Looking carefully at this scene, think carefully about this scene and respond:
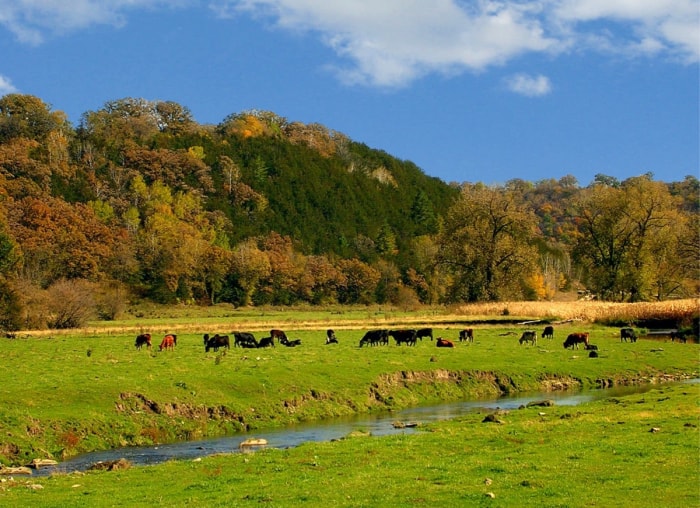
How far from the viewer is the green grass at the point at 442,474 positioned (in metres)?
14.5

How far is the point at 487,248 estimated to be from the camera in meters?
80.6

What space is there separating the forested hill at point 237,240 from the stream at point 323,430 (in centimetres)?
4373

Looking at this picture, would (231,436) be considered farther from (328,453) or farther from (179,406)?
(328,453)

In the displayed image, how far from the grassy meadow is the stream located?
1.12 m

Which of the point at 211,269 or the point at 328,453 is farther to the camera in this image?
the point at 211,269

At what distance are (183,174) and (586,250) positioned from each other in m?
119

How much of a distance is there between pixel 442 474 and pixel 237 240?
158817mm

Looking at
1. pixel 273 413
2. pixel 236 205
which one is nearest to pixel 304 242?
pixel 236 205

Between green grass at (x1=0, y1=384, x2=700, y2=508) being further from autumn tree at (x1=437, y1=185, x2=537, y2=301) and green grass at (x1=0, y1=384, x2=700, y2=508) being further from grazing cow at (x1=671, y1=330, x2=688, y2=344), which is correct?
autumn tree at (x1=437, y1=185, x2=537, y2=301)

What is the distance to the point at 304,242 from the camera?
183 m

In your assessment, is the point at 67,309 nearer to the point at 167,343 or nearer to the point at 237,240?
the point at 167,343

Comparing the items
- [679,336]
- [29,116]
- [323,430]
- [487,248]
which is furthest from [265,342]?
[29,116]

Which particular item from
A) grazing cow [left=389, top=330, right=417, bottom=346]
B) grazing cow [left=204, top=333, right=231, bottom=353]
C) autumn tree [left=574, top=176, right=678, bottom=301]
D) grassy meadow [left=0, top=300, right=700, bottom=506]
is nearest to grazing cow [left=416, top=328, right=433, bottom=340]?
grassy meadow [left=0, top=300, right=700, bottom=506]

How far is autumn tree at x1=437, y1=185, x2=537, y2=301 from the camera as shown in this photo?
80.2m
